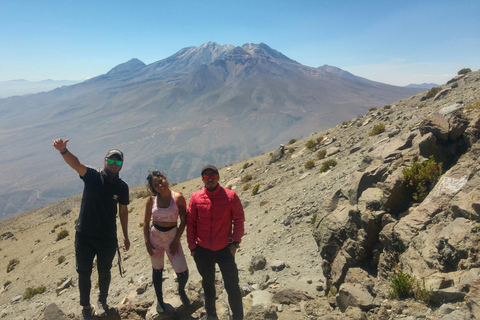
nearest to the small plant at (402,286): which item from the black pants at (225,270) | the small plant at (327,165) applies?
the black pants at (225,270)

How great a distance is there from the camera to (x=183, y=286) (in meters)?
4.24

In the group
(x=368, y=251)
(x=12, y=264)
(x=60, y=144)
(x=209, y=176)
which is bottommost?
(x=12, y=264)

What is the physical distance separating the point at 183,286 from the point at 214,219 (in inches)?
51.8

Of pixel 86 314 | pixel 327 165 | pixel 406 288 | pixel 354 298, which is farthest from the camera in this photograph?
pixel 327 165

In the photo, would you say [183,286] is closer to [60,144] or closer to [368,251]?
[60,144]

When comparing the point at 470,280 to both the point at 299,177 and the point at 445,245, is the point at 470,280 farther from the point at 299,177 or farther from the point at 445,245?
the point at 299,177

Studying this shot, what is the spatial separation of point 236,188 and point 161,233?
41.3ft

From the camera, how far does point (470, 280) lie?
281cm

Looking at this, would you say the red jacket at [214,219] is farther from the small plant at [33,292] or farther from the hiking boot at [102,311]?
the small plant at [33,292]

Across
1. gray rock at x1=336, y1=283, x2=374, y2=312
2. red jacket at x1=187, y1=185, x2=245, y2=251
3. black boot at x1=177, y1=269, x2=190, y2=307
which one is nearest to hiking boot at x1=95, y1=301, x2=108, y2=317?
black boot at x1=177, y1=269, x2=190, y2=307

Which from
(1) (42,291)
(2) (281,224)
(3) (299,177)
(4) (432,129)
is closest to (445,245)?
(4) (432,129)

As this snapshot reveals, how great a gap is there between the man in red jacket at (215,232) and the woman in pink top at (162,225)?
0.27m

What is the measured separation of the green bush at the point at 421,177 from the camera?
14.8 ft

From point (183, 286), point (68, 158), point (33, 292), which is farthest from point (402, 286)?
point (33, 292)
